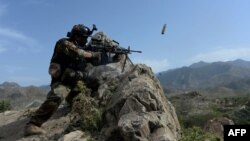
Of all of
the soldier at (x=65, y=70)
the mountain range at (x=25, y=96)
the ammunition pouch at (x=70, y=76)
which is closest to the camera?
the soldier at (x=65, y=70)

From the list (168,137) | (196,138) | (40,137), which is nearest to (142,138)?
(168,137)

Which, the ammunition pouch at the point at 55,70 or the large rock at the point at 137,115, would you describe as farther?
the ammunition pouch at the point at 55,70

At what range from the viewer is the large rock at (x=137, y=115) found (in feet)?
25.1

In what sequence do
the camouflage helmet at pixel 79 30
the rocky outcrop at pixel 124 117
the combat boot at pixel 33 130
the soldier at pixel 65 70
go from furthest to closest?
the camouflage helmet at pixel 79 30, the soldier at pixel 65 70, the combat boot at pixel 33 130, the rocky outcrop at pixel 124 117

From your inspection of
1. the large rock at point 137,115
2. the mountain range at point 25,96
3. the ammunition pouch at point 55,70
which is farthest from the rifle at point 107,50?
the mountain range at point 25,96

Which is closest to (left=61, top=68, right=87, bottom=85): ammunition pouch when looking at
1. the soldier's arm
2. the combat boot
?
the soldier's arm

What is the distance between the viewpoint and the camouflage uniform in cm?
1038

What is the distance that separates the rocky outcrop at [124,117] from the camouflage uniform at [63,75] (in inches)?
18.2

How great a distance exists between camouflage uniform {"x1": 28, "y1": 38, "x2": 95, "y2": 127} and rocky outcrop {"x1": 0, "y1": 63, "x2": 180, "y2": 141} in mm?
463

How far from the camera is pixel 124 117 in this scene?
8.04 metres

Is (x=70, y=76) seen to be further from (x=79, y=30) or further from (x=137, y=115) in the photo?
(x=137, y=115)

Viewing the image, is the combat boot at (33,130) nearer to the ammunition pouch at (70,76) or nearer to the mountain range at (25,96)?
the ammunition pouch at (70,76)

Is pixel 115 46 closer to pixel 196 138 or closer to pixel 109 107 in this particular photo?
pixel 109 107

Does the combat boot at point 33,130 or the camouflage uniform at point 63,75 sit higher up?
the camouflage uniform at point 63,75
